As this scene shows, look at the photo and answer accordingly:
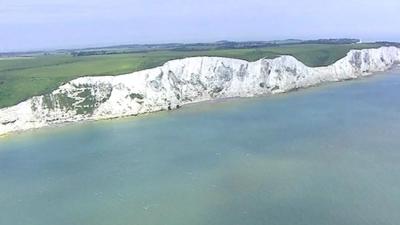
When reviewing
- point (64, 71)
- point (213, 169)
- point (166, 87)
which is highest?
point (64, 71)

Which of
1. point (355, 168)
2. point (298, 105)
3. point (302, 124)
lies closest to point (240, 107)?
point (298, 105)

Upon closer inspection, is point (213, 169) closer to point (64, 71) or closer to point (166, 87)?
point (166, 87)

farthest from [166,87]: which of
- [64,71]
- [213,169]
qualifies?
[213,169]

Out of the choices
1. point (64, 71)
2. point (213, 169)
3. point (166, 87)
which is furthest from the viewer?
point (64, 71)

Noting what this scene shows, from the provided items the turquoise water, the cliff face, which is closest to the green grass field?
the cliff face

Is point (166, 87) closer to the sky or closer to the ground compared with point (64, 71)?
closer to the ground
